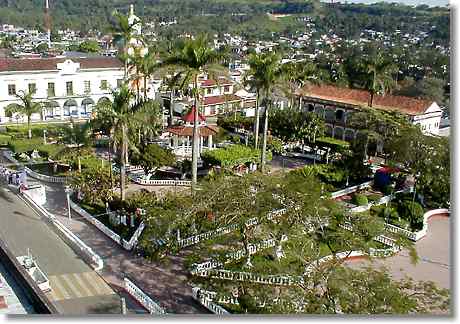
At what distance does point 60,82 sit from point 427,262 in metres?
37.2

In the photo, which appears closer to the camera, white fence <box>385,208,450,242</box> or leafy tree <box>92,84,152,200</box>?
white fence <box>385,208,450,242</box>

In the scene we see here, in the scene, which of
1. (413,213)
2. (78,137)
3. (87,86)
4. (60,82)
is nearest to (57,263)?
(78,137)

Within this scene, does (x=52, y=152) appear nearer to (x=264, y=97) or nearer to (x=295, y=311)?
(x=264, y=97)

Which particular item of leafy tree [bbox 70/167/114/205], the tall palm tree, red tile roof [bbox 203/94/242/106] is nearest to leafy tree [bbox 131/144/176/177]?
leafy tree [bbox 70/167/114/205]

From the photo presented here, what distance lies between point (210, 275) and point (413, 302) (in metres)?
7.27

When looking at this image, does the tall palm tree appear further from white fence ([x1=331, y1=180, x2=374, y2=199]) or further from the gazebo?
the gazebo

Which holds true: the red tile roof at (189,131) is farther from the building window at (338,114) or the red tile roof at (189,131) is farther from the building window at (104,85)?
the building window at (104,85)

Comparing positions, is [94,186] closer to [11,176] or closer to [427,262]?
[11,176]

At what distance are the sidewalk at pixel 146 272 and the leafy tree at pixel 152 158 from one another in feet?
20.5

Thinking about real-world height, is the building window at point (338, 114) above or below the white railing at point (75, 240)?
above

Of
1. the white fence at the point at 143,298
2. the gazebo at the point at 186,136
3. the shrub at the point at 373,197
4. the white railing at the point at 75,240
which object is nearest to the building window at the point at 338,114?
the gazebo at the point at 186,136

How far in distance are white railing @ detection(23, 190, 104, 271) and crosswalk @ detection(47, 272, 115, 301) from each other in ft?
1.96

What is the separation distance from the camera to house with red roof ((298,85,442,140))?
41.9 meters

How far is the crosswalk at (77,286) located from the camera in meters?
19.2
